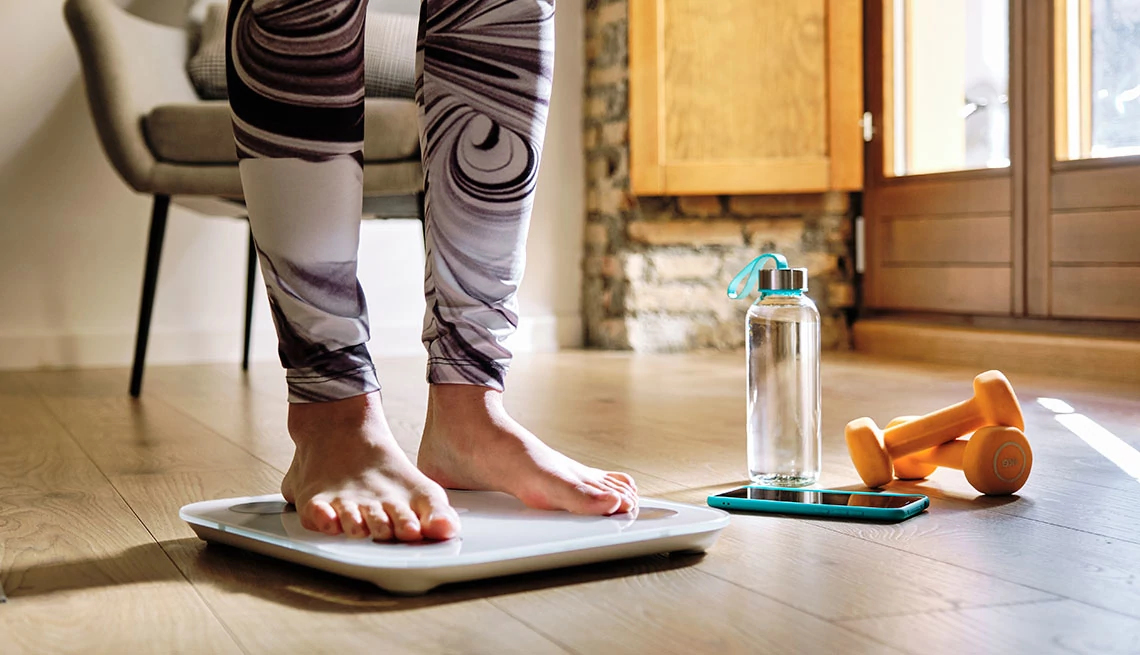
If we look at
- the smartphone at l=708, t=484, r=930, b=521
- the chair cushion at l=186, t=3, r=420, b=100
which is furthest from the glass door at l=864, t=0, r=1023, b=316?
the smartphone at l=708, t=484, r=930, b=521

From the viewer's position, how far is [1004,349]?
268cm

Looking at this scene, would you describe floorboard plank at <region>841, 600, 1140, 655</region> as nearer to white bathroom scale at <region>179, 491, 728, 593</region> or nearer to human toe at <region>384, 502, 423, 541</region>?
white bathroom scale at <region>179, 491, 728, 593</region>

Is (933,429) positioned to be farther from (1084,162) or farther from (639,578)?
(1084,162)

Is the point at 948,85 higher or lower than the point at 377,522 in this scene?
higher

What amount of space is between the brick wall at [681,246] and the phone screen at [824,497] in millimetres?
2181

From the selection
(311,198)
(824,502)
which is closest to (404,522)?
(311,198)

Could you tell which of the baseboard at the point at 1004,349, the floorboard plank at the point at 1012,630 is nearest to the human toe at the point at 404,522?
the floorboard plank at the point at 1012,630

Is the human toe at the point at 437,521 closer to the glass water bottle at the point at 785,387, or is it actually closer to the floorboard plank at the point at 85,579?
the floorboard plank at the point at 85,579

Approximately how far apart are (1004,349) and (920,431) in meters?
1.61

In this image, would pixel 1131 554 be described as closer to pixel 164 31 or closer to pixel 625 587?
pixel 625 587

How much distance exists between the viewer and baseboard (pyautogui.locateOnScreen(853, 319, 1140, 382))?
2406 mm

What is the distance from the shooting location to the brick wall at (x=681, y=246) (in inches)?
128

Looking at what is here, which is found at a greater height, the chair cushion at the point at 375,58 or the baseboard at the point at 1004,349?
the chair cushion at the point at 375,58

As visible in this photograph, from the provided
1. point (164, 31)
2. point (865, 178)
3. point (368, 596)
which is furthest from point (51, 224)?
point (368, 596)
